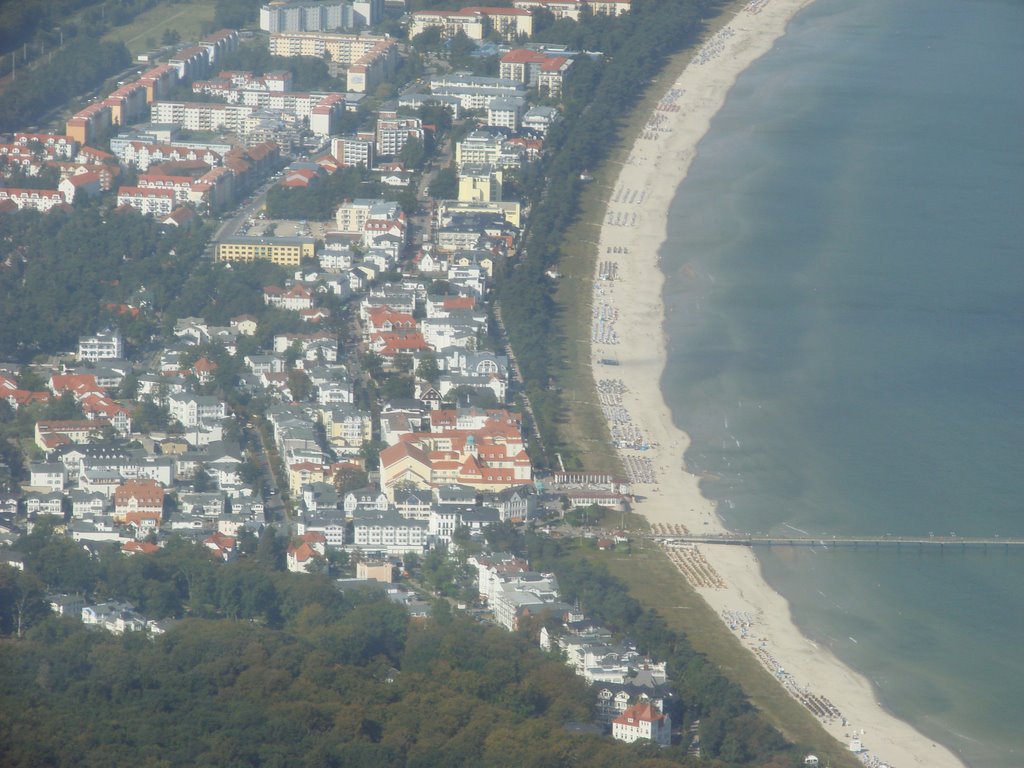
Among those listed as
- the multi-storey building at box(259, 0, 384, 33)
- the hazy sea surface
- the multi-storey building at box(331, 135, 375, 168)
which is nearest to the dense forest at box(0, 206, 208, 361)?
the multi-storey building at box(331, 135, 375, 168)

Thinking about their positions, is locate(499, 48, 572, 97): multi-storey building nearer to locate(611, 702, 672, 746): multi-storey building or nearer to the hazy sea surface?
the hazy sea surface

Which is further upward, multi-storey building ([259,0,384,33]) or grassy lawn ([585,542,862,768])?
multi-storey building ([259,0,384,33])

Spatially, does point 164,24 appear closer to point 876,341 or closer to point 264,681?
point 876,341

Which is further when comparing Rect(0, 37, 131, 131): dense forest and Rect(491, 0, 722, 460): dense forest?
Rect(0, 37, 131, 131): dense forest

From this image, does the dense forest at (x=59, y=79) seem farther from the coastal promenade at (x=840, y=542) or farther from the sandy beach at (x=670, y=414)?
the coastal promenade at (x=840, y=542)

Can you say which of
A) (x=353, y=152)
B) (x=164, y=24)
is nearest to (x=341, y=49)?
(x=164, y=24)

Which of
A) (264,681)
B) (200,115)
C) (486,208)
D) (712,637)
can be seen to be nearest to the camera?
(264,681)

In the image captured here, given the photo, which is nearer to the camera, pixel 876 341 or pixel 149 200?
pixel 876 341
